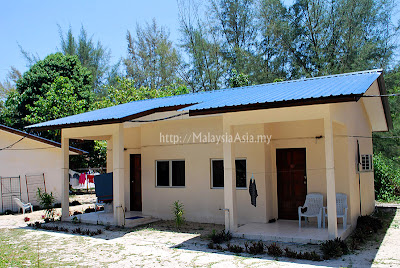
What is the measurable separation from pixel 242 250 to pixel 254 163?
3263mm

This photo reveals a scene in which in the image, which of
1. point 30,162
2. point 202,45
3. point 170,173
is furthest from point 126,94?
point 170,173

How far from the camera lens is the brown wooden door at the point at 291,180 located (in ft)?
32.4

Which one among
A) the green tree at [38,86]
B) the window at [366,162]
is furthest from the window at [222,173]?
the green tree at [38,86]

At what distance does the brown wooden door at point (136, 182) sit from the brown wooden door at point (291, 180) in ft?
17.5

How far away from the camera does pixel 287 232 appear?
26.8ft

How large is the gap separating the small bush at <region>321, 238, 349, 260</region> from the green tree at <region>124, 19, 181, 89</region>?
871 inches

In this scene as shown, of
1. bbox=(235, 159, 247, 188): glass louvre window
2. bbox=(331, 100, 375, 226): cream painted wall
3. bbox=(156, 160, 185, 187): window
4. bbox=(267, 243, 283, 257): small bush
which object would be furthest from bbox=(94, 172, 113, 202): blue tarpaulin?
bbox=(331, 100, 375, 226): cream painted wall

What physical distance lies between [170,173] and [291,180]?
3.91m

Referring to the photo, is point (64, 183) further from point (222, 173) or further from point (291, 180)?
point (291, 180)

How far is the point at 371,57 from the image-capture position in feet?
62.8

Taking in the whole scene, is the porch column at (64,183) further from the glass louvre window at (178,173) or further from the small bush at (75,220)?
the glass louvre window at (178,173)

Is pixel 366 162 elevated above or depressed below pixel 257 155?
below

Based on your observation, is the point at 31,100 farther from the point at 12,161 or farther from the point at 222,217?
the point at 222,217

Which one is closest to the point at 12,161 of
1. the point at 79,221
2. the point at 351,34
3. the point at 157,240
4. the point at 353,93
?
the point at 79,221
